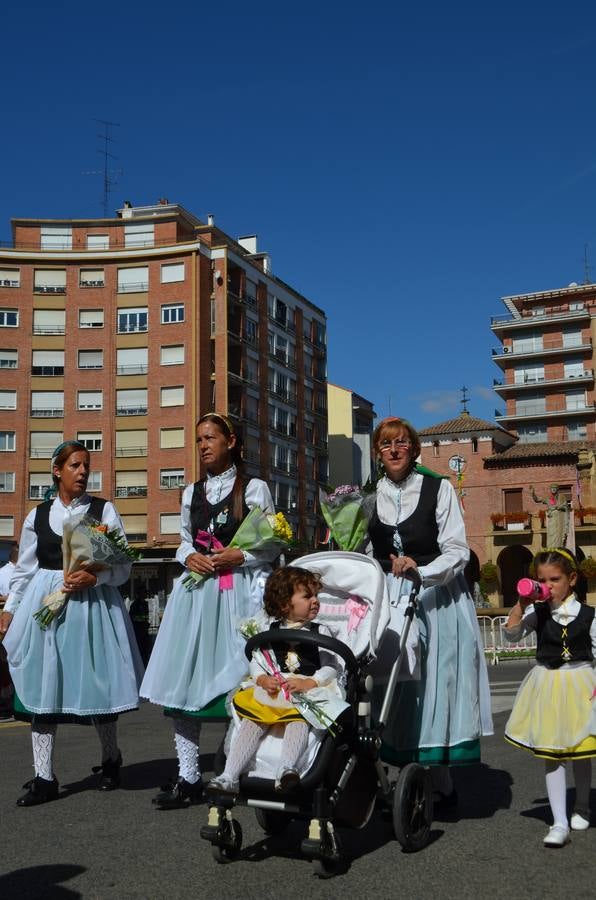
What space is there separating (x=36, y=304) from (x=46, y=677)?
54.9m

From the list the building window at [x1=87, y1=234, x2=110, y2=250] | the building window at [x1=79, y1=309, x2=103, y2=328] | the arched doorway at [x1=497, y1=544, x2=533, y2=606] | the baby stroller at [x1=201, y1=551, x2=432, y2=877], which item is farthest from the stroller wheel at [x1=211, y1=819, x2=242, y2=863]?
the arched doorway at [x1=497, y1=544, x2=533, y2=606]

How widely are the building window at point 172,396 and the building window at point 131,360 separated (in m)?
2.11

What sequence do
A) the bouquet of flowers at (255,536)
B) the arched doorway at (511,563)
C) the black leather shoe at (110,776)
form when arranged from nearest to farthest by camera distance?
the bouquet of flowers at (255,536) → the black leather shoe at (110,776) → the arched doorway at (511,563)

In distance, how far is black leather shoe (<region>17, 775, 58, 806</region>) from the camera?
246 inches

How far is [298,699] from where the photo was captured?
465cm

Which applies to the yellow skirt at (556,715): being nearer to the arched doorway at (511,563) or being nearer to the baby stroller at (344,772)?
the baby stroller at (344,772)

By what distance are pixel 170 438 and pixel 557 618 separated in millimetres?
51912

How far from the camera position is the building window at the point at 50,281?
5912 cm

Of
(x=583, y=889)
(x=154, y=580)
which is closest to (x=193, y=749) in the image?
(x=583, y=889)

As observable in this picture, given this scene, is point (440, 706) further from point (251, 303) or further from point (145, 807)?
point (251, 303)

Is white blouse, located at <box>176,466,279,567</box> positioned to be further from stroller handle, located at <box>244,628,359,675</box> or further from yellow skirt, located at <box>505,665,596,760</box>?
yellow skirt, located at <box>505,665,596,760</box>

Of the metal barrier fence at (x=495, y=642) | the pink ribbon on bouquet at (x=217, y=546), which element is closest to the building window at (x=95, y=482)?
the metal barrier fence at (x=495, y=642)

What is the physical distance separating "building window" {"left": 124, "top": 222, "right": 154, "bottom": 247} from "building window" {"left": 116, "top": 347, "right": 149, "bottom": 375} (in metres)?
6.94

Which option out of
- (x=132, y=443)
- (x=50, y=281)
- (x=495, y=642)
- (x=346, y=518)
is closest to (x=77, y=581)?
(x=346, y=518)
